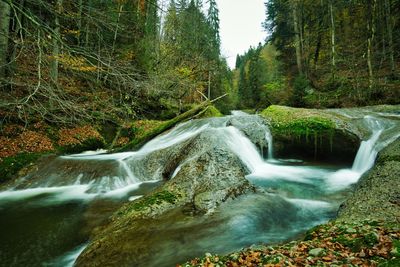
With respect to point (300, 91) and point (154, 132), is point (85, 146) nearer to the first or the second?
point (154, 132)

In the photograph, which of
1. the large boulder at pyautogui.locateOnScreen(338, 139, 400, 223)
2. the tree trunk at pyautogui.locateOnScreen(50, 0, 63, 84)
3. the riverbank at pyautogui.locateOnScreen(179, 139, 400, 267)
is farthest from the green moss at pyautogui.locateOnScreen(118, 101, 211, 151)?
the riverbank at pyautogui.locateOnScreen(179, 139, 400, 267)

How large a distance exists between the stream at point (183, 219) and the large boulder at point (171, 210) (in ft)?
0.38

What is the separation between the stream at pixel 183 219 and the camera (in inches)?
184

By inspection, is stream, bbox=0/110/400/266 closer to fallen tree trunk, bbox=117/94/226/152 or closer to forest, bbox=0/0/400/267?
forest, bbox=0/0/400/267

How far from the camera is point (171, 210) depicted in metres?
5.50

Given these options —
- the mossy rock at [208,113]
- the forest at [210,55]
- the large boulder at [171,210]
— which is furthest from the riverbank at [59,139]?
the large boulder at [171,210]

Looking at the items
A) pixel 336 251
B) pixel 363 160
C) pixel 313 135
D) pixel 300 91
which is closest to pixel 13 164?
pixel 336 251

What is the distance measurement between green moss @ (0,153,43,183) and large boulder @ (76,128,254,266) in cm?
484

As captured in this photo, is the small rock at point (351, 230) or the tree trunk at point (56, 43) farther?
the tree trunk at point (56, 43)

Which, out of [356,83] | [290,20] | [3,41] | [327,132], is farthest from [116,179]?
[290,20]

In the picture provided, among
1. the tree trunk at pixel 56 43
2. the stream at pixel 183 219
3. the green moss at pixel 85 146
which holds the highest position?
the tree trunk at pixel 56 43

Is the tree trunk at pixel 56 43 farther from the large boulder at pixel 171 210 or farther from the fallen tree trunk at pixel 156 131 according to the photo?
the fallen tree trunk at pixel 156 131

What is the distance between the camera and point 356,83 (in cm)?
1744

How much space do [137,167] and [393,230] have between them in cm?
688
